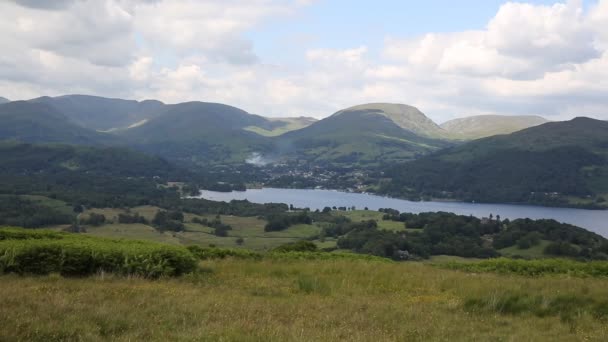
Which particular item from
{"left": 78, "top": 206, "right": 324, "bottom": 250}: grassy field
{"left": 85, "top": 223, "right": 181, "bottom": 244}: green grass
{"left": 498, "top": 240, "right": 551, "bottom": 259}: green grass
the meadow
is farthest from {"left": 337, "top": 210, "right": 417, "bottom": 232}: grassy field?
the meadow

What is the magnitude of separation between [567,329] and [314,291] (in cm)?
678

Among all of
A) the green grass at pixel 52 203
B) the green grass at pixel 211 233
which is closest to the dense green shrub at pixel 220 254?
the green grass at pixel 211 233

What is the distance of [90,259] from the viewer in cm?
1488

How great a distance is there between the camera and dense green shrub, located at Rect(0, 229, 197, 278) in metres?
14.3

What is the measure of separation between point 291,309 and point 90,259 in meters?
7.10

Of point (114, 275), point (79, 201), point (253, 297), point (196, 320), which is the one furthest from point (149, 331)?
point (79, 201)

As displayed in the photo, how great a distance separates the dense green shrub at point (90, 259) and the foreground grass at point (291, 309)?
76cm

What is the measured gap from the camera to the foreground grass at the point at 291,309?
29.5 ft

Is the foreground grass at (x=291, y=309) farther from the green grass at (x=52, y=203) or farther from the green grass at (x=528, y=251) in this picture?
the green grass at (x=52, y=203)

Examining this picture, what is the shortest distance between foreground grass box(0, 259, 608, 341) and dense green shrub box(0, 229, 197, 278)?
760mm

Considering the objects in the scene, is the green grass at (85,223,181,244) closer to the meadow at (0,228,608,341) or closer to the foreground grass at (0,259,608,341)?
the meadow at (0,228,608,341)

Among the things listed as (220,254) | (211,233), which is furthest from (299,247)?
(211,233)

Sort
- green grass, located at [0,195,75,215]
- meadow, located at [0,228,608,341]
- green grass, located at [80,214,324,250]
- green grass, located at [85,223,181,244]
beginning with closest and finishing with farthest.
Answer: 1. meadow, located at [0,228,608,341]
2. green grass, located at [80,214,324,250]
3. green grass, located at [85,223,181,244]
4. green grass, located at [0,195,75,215]

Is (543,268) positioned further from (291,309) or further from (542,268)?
(291,309)
